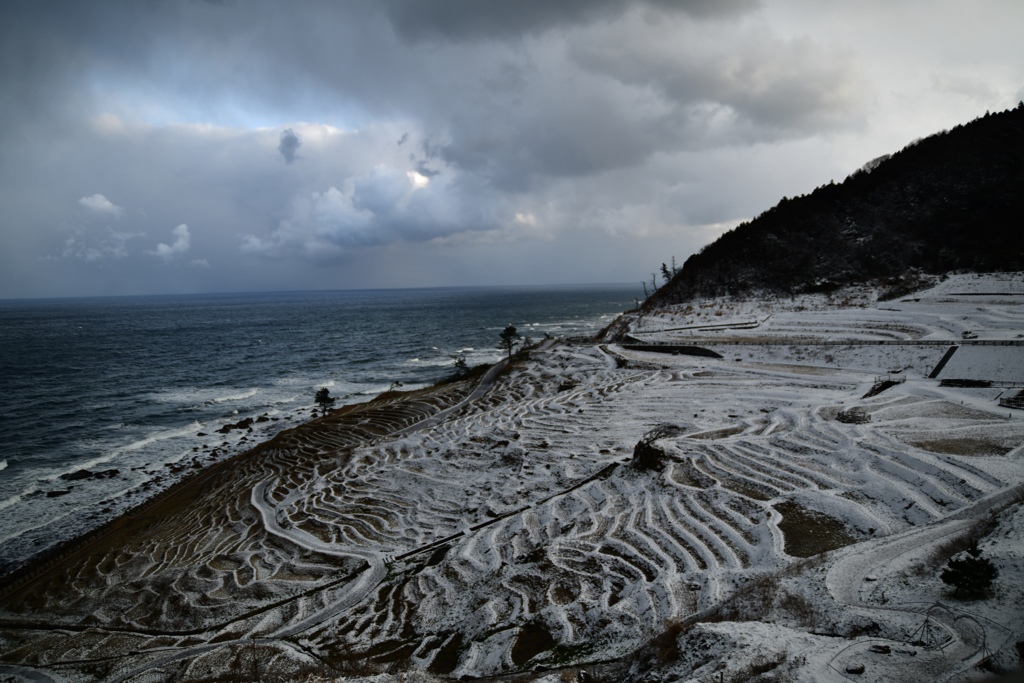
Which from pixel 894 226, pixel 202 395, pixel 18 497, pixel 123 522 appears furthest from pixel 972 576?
pixel 894 226

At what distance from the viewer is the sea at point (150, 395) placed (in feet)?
101

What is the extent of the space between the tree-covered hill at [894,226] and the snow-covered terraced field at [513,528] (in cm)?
4261

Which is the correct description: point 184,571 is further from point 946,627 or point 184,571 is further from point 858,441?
point 858,441

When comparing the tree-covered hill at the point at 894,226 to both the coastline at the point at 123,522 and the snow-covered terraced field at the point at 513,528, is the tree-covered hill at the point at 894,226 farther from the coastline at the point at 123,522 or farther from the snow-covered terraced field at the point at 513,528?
the coastline at the point at 123,522

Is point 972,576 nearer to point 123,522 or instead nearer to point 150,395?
point 123,522

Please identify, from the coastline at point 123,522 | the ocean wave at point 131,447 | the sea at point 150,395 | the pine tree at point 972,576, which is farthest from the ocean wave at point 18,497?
the pine tree at point 972,576

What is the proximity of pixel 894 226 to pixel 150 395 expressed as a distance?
102 m

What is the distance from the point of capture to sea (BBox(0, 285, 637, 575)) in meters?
30.8

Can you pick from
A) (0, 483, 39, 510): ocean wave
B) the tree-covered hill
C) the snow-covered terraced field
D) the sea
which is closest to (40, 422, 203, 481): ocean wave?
the sea

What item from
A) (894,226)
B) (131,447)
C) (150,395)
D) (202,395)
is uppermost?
(894,226)

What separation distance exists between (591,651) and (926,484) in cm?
1238

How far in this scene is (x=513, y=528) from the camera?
689 inches

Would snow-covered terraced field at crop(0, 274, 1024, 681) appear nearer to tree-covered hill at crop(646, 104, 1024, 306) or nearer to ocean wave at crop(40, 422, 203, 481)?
ocean wave at crop(40, 422, 203, 481)

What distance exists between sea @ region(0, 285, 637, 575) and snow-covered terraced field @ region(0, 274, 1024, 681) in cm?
599
